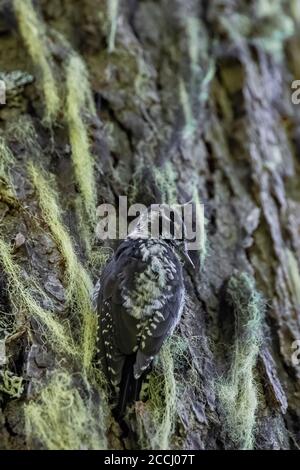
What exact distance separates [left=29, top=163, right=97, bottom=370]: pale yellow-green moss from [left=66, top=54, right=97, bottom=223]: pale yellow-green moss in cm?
26

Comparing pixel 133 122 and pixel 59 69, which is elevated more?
pixel 59 69

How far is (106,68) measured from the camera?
205 inches

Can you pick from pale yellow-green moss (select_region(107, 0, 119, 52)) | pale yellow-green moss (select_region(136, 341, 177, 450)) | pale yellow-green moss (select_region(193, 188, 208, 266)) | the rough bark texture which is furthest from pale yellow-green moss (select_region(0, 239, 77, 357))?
pale yellow-green moss (select_region(107, 0, 119, 52))

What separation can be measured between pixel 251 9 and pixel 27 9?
234 centimetres

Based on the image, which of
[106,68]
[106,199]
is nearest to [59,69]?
[106,68]

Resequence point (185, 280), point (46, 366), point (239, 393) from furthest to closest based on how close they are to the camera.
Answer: point (185, 280) < point (239, 393) < point (46, 366)

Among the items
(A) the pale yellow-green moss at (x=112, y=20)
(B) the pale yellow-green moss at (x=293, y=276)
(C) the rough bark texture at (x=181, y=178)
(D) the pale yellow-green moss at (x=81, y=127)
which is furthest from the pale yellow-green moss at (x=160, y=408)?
(A) the pale yellow-green moss at (x=112, y=20)

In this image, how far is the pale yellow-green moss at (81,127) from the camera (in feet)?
14.3

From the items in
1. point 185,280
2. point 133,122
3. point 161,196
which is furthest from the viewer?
point 133,122

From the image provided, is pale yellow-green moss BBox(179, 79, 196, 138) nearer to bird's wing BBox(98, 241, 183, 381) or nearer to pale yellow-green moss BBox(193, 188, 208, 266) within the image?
pale yellow-green moss BBox(193, 188, 208, 266)

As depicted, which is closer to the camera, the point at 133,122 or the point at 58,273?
the point at 58,273

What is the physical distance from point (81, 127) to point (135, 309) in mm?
1609

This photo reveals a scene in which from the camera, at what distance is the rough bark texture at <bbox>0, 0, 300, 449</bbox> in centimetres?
354
